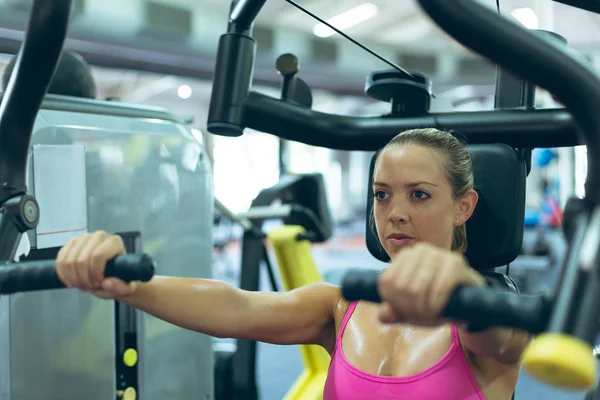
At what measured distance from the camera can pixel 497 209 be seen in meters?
1.30

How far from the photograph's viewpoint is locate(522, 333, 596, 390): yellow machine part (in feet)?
1.42

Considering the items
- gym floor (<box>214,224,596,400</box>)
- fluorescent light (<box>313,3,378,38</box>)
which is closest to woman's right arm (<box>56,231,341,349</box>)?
gym floor (<box>214,224,596,400</box>)

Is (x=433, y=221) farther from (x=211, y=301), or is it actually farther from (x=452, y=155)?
(x=211, y=301)

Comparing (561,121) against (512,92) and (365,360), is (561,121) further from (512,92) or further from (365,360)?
(365,360)

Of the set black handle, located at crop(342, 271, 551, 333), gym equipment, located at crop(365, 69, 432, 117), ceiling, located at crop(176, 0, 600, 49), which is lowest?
black handle, located at crop(342, 271, 551, 333)

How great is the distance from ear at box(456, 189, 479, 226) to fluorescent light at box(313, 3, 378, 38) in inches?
262

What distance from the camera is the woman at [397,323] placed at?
1.08 metres

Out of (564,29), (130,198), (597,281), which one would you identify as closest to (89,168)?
(130,198)

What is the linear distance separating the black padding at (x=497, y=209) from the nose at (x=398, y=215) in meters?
0.28

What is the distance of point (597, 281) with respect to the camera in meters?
0.51

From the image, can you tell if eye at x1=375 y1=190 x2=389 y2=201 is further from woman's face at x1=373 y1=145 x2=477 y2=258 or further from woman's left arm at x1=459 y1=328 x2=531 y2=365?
woman's left arm at x1=459 y1=328 x2=531 y2=365

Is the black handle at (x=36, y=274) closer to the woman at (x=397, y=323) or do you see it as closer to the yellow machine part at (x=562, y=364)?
the woman at (x=397, y=323)

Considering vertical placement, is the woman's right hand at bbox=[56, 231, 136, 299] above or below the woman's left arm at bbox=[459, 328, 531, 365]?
above

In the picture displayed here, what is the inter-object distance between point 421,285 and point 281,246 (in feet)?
6.46
